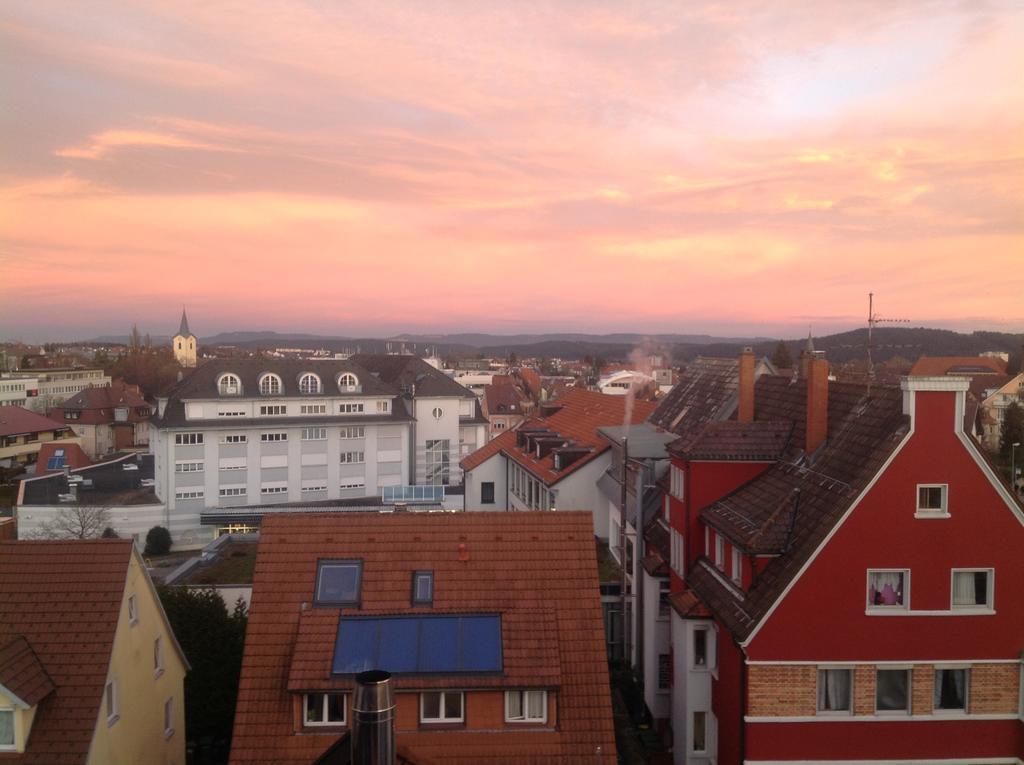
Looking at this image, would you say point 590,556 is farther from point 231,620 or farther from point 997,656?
point 231,620

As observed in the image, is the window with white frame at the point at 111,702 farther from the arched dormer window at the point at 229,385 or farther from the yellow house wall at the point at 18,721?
the arched dormer window at the point at 229,385

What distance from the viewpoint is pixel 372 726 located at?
8.66m

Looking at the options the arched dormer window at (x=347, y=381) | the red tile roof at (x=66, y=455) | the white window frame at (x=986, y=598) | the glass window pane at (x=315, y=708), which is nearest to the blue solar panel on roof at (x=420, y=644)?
the glass window pane at (x=315, y=708)

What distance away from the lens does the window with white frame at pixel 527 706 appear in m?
16.2

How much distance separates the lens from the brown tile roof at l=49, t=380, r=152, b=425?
110562 mm

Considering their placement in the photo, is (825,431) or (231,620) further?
(231,620)

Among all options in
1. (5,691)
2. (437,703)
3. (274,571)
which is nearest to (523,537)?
(437,703)

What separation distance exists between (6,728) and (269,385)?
161 feet

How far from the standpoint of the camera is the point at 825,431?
20.9 m

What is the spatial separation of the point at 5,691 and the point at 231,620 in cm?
1020

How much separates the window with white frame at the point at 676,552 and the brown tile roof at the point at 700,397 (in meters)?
4.68

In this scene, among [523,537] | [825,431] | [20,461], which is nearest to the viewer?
[523,537]

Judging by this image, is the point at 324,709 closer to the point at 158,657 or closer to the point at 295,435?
the point at 158,657

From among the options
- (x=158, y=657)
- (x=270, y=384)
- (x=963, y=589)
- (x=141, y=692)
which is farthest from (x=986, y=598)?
(x=270, y=384)
